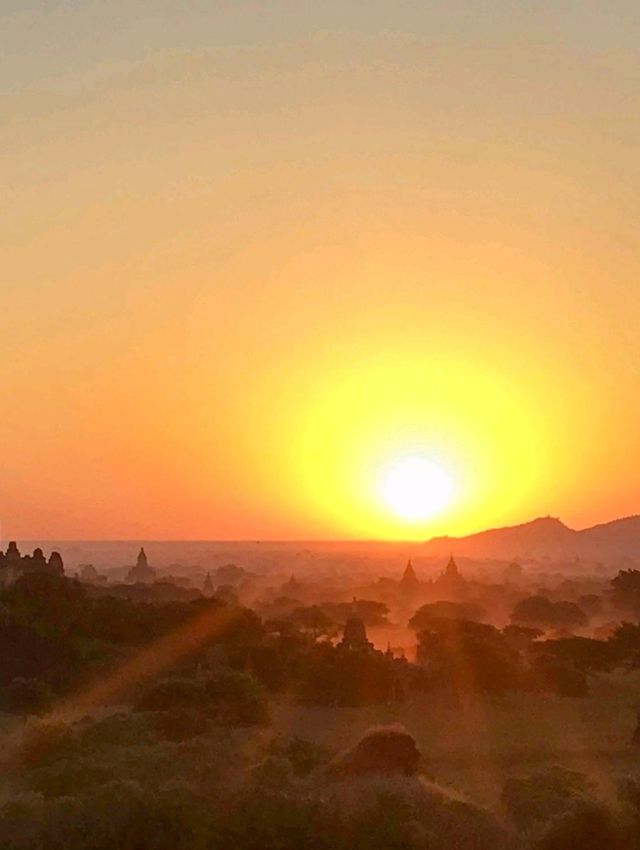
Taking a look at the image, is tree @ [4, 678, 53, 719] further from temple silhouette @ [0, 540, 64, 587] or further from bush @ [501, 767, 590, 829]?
temple silhouette @ [0, 540, 64, 587]

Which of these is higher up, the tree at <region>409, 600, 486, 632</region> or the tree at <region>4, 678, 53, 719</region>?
the tree at <region>409, 600, 486, 632</region>

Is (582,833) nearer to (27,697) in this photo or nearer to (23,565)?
(27,697)

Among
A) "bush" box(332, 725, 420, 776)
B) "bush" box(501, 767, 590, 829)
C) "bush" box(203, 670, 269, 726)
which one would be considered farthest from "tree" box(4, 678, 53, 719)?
"bush" box(501, 767, 590, 829)

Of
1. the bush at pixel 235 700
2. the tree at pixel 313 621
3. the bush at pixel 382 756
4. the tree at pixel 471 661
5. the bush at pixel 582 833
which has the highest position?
the tree at pixel 313 621

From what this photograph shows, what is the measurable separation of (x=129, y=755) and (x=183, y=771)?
1839mm

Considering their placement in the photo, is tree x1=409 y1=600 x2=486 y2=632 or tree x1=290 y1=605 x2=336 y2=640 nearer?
tree x1=290 y1=605 x2=336 y2=640

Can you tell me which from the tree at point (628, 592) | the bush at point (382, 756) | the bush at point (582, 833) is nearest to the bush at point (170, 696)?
the bush at point (382, 756)

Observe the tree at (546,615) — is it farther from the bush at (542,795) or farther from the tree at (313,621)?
the bush at (542,795)

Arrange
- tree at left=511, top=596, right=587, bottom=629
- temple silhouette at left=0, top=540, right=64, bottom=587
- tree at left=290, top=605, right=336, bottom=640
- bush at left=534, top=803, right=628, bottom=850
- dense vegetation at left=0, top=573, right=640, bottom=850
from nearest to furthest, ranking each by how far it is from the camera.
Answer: dense vegetation at left=0, top=573, right=640, bottom=850
bush at left=534, top=803, right=628, bottom=850
temple silhouette at left=0, top=540, right=64, bottom=587
tree at left=290, top=605, right=336, bottom=640
tree at left=511, top=596, right=587, bottom=629

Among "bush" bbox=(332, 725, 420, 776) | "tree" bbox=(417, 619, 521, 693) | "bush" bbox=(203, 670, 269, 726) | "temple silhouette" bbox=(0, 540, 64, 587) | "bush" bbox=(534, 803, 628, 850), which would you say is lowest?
"bush" bbox=(534, 803, 628, 850)

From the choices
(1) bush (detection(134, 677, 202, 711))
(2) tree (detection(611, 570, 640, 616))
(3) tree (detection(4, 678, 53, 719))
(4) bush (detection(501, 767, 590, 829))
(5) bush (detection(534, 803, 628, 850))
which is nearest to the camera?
(5) bush (detection(534, 803, 628, 850))

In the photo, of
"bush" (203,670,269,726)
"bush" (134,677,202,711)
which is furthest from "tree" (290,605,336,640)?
"bush" (134,677,202,711)

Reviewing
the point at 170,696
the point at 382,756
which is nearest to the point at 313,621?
the point at 170,696

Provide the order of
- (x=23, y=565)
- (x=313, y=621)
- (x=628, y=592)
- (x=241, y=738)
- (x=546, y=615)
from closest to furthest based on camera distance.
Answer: (x=241, y=738) < (x=23, y=565) < (x=313, y=621) < (x=546, y=615) < (x=628, y=592)
